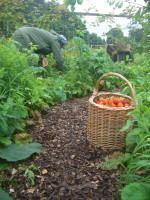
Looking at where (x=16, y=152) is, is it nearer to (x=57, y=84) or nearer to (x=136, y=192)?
(x=136, y=192)

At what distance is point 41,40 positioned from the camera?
5.77 metres

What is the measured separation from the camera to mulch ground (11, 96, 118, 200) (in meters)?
1.69

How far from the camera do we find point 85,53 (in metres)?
4.75

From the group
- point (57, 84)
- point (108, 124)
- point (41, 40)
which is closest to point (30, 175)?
point (108, 124)

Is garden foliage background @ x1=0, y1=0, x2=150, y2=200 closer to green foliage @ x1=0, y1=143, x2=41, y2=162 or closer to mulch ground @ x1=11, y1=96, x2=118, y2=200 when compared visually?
green foliage @ x1=0, y1=143, x2=41, y2=162

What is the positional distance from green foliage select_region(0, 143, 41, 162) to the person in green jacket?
3.56 meters

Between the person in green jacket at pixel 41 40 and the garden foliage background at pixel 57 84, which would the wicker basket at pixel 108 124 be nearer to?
the garden foliage background at pixel 57 84

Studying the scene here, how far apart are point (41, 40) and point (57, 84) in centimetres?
209

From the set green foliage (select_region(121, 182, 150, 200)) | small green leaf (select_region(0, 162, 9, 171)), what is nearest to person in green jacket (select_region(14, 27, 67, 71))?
small green leaf (select_region(0, 162, 9, 171))

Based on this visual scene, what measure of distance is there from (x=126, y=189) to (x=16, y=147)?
1.11 metres

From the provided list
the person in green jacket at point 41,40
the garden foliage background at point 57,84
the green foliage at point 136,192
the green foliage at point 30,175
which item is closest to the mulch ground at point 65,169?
the green foliage at point 30,175

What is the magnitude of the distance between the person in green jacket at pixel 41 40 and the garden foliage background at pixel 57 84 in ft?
0.92

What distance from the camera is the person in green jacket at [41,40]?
5465mm

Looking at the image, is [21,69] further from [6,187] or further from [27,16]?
[27,16]
